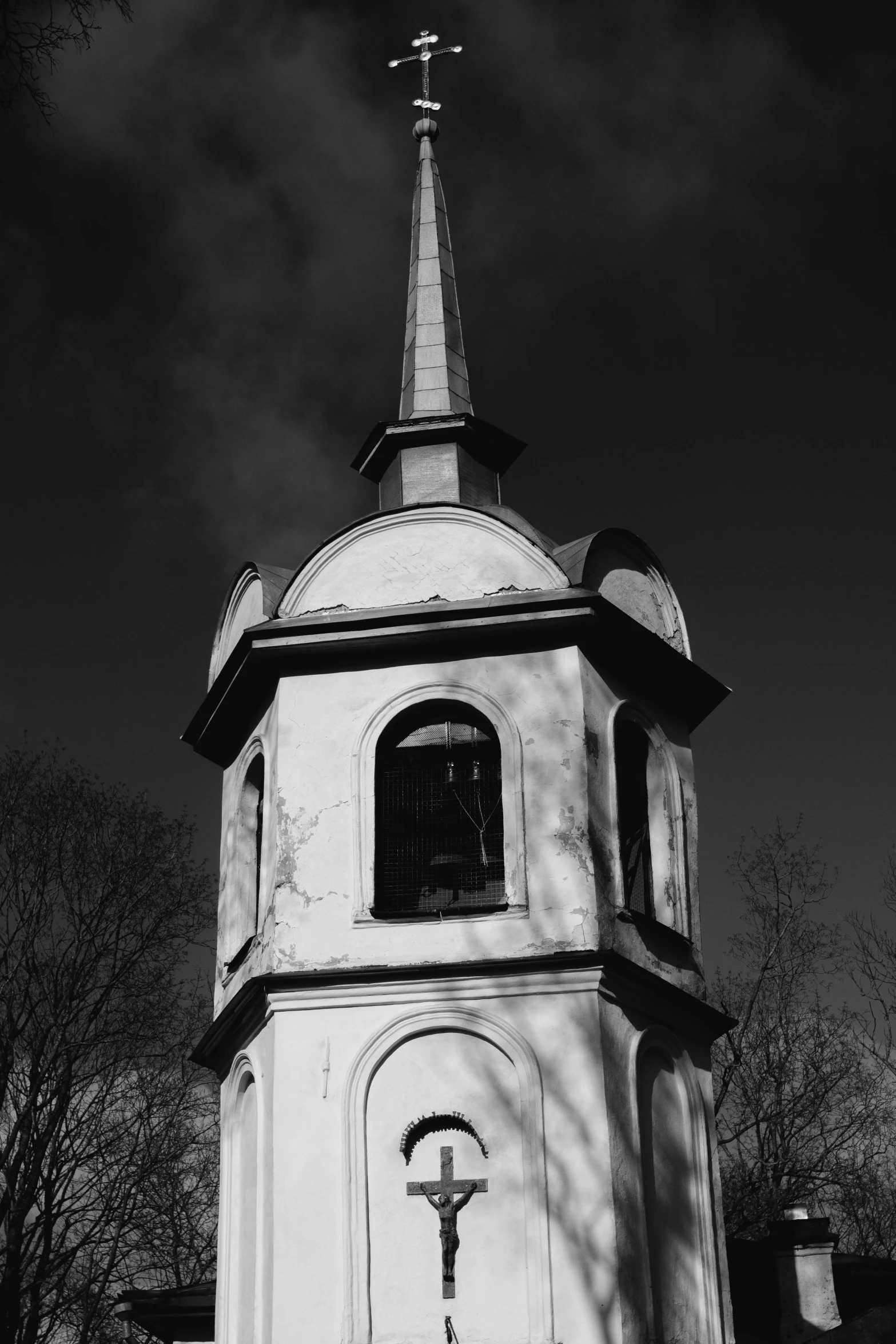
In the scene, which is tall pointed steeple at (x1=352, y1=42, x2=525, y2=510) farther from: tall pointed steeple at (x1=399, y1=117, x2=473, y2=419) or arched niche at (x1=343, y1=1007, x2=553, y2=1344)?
arched niche at (x1=343, y1=1007, x2=553, y2=1344)

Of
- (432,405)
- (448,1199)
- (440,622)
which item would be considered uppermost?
(432,405)

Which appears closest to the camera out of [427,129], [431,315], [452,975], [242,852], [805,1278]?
[452,975]

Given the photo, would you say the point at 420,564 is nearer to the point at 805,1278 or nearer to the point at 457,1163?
the point at 457,1163

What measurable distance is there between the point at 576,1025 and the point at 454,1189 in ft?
4.40

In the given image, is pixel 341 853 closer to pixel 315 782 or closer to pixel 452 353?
pixel 315 782

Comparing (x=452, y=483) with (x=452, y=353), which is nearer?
(x=452, y=483)

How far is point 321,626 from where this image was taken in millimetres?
13438

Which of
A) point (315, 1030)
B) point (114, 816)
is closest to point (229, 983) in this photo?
point (315, 1030)

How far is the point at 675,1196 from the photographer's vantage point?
12.4 metres

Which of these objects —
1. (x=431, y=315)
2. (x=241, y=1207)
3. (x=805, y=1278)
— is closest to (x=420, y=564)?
(x=431, y=315)

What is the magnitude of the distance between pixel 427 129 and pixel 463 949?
10070 millimetres

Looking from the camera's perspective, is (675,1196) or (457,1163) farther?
(675,1196)

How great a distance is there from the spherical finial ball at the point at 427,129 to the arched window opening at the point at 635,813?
7.99 meters

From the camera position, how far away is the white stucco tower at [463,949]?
1158cm
